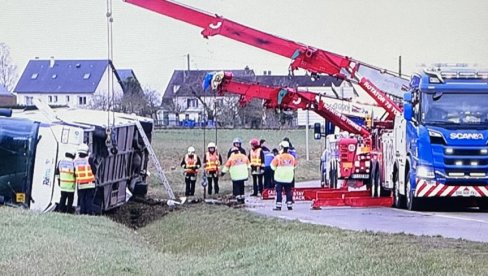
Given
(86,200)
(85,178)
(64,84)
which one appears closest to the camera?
(85,178)

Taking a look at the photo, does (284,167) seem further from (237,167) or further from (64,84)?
(64,84)

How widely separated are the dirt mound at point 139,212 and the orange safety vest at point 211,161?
10.8ft

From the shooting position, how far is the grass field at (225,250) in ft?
42.3

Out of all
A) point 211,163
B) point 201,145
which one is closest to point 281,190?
point 211,163

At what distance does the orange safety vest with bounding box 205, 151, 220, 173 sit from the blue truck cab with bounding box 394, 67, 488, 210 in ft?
29.6

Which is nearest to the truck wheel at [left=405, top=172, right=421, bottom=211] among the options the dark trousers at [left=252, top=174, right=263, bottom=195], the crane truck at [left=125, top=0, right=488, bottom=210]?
the crane truck at [left=125, top=0, right=488, bottom=210]

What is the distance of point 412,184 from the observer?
24.4m

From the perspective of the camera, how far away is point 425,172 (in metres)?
24.0

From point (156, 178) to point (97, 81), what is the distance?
10.1 metres

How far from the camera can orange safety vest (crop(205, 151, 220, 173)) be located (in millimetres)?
32094

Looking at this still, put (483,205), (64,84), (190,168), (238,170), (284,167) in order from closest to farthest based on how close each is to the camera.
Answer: (284,167) < (483,205) < (238,170) < (190,168) < (64,84)

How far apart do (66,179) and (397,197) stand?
27.5ft

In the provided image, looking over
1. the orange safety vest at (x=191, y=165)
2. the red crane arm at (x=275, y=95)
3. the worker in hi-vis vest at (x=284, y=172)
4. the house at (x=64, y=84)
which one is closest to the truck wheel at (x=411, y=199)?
the worker in hi-vis vest at (x=284, y=172)

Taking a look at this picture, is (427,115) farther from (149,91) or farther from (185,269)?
(149,91)
